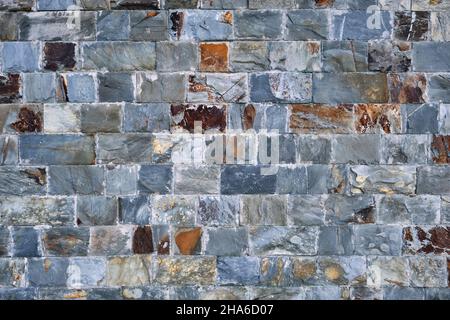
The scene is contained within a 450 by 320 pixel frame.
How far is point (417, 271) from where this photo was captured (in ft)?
8.86

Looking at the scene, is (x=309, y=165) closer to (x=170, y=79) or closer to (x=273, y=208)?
(x=273, y=208)

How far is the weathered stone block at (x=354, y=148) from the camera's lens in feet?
8.72

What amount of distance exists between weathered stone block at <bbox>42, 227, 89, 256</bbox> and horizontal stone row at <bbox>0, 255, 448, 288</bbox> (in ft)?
0.17

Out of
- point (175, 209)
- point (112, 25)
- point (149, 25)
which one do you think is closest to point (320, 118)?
point (175, 209)

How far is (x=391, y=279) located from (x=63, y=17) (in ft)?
8.42

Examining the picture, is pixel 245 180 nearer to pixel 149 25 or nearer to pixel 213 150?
pixel 213 150

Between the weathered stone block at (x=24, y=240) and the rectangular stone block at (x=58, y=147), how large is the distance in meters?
0.44

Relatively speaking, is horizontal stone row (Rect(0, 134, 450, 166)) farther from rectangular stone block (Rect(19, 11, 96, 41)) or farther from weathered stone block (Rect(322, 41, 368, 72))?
rectangular stone block (Rect(19, 11, 96, 41))

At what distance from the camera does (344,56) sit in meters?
2.64

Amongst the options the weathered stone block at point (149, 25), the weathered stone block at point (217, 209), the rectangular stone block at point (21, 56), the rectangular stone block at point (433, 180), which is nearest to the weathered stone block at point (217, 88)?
the weathered stone block at point (149, 25)

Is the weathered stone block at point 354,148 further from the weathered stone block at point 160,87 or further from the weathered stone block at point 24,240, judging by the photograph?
the weathered stone block at point 24,240

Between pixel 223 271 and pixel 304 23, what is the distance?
5.21 ft

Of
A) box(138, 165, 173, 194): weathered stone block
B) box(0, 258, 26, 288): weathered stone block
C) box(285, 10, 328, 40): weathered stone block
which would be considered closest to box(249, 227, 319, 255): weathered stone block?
box(138, 165, 173, 194): weathered stone block

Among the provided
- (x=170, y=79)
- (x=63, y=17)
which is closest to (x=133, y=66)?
(x=170, y=79)
